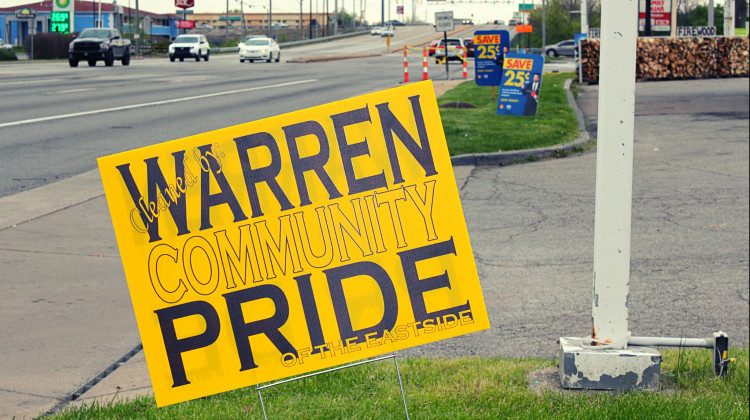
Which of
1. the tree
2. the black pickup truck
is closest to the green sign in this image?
the black pickup truck

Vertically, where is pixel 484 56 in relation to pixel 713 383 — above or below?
above

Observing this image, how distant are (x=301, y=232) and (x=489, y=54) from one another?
18.1m

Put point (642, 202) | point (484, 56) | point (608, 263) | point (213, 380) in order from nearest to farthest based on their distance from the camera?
point (213, 380) → point (608, 263) → point (642, 202) → point (484, 56)

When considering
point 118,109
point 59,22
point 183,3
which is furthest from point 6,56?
point 118,109

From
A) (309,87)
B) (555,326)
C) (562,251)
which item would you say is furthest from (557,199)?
(309,87)

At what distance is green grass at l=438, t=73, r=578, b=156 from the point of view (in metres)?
12.7

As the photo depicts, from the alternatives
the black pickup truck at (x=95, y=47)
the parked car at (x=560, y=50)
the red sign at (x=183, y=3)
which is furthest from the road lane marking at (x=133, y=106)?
the parked car at (x=560, y=50)

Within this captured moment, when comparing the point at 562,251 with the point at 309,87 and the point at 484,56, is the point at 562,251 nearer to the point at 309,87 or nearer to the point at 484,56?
the point at 484,56

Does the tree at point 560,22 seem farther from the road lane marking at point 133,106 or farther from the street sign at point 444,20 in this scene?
the road lane marking at point 133,106

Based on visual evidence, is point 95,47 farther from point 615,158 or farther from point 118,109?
point 615,158

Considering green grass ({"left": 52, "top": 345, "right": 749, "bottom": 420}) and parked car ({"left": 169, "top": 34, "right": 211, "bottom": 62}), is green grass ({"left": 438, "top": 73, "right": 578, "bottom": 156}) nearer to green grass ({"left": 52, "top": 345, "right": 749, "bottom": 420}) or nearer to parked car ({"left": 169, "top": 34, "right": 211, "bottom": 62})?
green grass ({"left": 52, "top": 345, "right": 749, "bottom": 420})

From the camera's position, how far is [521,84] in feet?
53.9

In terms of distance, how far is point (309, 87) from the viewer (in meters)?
27.5

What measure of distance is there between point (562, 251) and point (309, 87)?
69.5 feet
